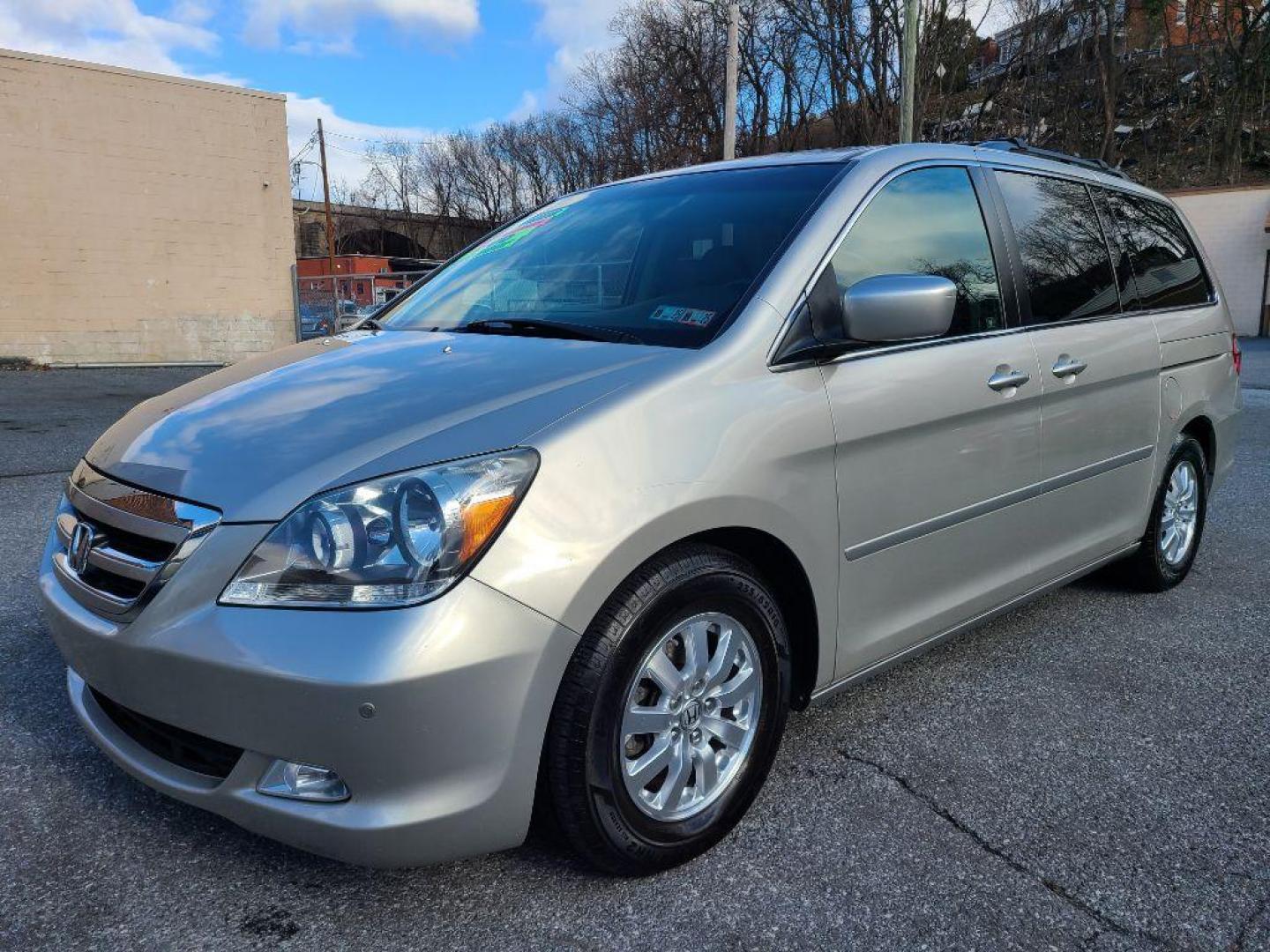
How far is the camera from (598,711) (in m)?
1.95

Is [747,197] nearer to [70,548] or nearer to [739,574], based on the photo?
[739,574]

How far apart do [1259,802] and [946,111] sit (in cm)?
3404

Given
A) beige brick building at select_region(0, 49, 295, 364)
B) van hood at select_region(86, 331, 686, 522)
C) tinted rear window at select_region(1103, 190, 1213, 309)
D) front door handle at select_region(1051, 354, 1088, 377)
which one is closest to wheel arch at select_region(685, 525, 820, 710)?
van hood at select_region(86, 331, 686, 522)

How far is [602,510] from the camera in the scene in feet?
6.37

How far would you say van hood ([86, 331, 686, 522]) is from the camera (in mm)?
1932

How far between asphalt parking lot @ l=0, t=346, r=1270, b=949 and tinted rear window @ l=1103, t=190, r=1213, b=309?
151 cm

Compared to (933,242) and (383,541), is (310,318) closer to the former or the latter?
(933,242)

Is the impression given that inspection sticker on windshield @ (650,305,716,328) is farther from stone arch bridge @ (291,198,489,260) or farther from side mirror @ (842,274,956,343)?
stone arch bridge @ (291,198,489,260)

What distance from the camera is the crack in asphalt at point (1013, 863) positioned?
200 centimetres

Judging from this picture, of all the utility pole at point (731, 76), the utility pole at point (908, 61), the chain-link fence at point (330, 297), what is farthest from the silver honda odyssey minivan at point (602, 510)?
the chain-link fence at point (330, 297)

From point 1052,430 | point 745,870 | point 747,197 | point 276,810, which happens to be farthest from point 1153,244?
point 276,810

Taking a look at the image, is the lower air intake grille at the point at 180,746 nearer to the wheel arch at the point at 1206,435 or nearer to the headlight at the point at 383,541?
the headlight at the point at 383,541

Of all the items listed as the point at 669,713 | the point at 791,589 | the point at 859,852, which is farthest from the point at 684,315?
the point at 859,852

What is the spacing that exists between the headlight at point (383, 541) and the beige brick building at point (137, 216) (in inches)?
721
